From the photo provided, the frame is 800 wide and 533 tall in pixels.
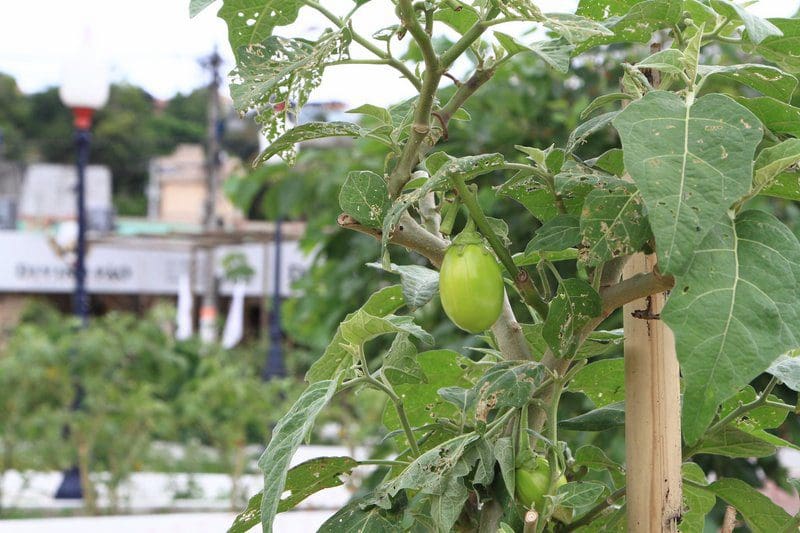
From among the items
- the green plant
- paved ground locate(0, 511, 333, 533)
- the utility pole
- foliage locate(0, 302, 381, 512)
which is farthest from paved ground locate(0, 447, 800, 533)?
the utility pole

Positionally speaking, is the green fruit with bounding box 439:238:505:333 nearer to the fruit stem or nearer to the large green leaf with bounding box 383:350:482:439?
the fruit stem

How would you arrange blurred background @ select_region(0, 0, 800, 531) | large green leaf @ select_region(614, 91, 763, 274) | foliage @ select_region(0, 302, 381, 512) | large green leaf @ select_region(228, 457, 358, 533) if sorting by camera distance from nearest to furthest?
large green leaf @ select_region(614, 91, 763, 274) → large green leaf @ select_region(228, 457, 358, 533) → blurred background @ select_region(0, 0, 800, 531) → foliage @ select_region(0, 302, 381, 512)

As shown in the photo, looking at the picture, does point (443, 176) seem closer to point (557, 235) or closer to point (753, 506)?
point (557, 235)

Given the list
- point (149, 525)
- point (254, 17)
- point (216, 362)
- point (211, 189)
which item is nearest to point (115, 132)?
point (211, 189)

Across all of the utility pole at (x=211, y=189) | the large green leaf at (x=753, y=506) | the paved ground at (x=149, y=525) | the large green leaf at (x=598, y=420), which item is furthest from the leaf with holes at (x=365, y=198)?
the utility pole at (x=211, y=189)

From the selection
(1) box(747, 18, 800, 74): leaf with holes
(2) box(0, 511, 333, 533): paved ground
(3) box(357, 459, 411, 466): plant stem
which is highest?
(1) box(747, 18, 800, 74): leaf with holes

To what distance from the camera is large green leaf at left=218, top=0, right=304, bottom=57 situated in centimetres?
50

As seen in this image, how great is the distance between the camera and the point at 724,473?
1741 mm

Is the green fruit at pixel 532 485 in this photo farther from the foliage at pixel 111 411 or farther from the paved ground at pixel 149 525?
the foliage at pixel 111 411

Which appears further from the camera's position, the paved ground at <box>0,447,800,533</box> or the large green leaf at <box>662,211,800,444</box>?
the paved ground at <box>0,447,800,533</box>

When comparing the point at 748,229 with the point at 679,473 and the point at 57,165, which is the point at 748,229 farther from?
the point at 57,165

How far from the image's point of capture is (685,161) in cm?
40

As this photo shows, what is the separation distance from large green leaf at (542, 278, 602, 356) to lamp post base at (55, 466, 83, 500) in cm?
409

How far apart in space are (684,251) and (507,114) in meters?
1.96
